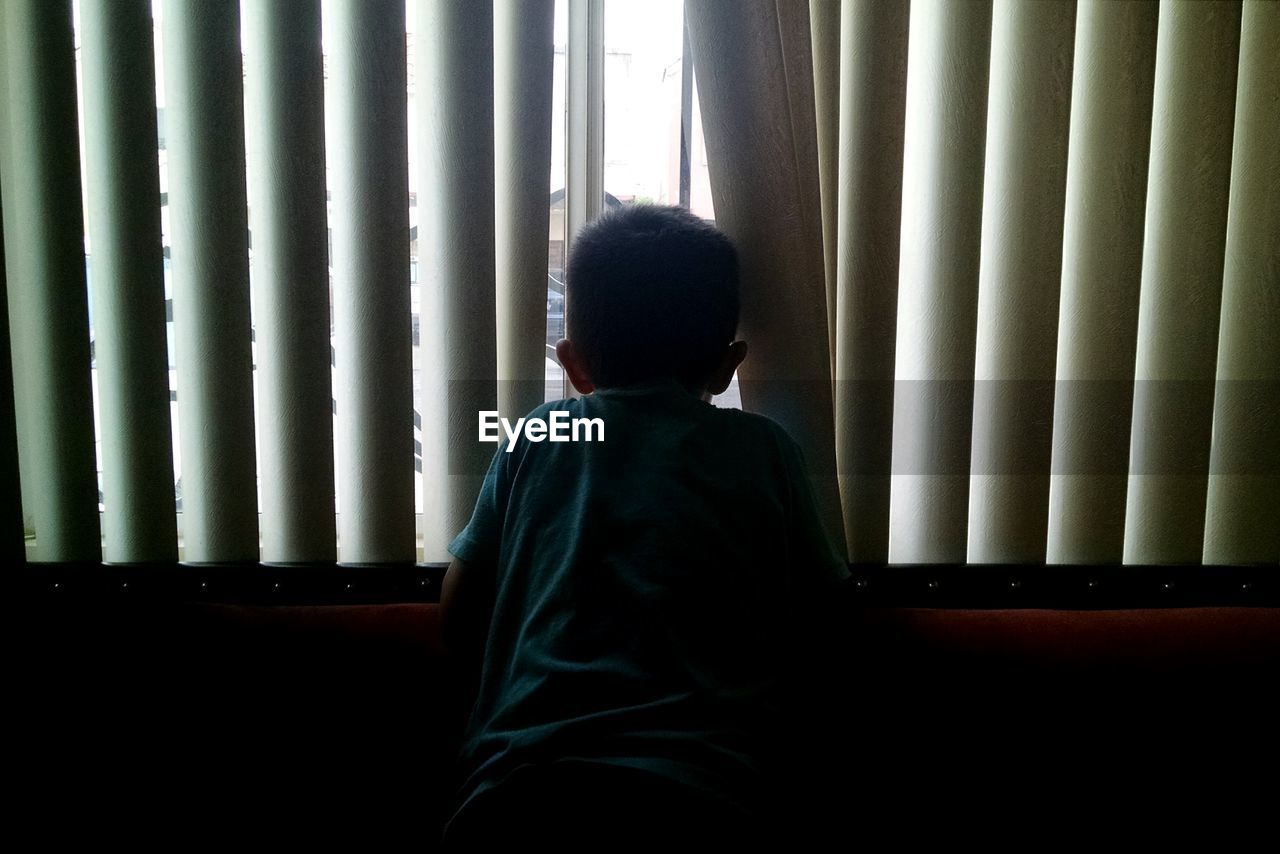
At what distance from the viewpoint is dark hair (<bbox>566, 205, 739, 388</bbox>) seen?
0.81 m

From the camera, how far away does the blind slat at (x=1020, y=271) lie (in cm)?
95

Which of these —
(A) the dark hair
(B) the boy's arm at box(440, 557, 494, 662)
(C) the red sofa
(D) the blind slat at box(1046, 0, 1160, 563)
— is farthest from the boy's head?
(D) the blind slat at box(1046, 0, 1160, 563)

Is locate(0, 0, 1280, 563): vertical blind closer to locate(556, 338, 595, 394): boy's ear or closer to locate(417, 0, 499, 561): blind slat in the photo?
locate(417, 0, 499, 561): blind slat

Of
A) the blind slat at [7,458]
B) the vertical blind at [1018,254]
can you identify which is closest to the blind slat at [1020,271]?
the vertical blind at [1018,254]

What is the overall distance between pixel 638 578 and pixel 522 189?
0.51 metres

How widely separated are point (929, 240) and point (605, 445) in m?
0.51

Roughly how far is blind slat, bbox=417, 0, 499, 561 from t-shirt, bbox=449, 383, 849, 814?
6.7 inches

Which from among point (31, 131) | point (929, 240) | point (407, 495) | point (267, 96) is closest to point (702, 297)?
point (929, 240)

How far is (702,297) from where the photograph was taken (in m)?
0.82

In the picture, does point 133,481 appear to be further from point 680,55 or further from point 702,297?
point 680,55

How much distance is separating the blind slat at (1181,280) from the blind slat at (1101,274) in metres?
0.04

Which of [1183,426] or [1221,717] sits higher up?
[1183,426]

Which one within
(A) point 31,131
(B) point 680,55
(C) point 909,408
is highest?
(B) point 680,55

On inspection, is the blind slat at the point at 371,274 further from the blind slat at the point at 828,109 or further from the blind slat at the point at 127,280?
the blind slat at the point at 828,109
